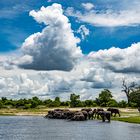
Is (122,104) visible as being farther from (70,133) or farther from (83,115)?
(70,133)

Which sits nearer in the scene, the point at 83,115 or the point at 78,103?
the point at 83,115

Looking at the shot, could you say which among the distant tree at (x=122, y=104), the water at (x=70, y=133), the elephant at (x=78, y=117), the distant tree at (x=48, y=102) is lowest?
the water at (x=70, y=133)

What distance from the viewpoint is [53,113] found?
106 metres

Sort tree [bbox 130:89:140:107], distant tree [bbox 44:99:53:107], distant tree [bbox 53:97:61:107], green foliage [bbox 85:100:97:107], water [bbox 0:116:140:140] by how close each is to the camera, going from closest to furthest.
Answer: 1. water [bbox 0:116:140:140]
2. tree [bbox 130:89:140:107]
3. green foliage [bbox 85:100:97:107]
4. distant tree [bbox 53:97:61:107]
5. distant tree [bbox 44:99:53:107]

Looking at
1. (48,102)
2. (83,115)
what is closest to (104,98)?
(48,102)

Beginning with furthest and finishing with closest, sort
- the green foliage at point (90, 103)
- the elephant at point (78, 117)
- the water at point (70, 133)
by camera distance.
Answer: the green foliage at point (90, 103) < the elephant at point (78, 117) < the water at point (70, 133)

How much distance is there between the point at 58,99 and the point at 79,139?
393 ft

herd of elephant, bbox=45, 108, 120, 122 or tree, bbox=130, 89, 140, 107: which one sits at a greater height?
tree, bbox=130, 89, 140, 107

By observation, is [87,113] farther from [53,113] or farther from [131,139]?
[131,139]

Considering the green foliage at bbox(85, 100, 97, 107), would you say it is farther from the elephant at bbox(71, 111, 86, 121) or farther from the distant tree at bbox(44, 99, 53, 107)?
the elephant at bbox(71, 111, 86, 121)

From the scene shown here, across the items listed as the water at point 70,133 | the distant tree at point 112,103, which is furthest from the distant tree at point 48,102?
the water at point 70,133

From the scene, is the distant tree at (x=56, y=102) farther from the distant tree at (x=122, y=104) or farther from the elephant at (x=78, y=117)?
the elephant at (x=78, y=117)

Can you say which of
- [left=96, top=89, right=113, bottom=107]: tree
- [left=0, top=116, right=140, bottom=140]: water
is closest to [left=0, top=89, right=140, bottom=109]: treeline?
[left=96, top=89, right=113, bottom=107]: tree

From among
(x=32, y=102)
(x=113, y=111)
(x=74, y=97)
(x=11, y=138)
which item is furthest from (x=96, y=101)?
(x=11, y=138)
